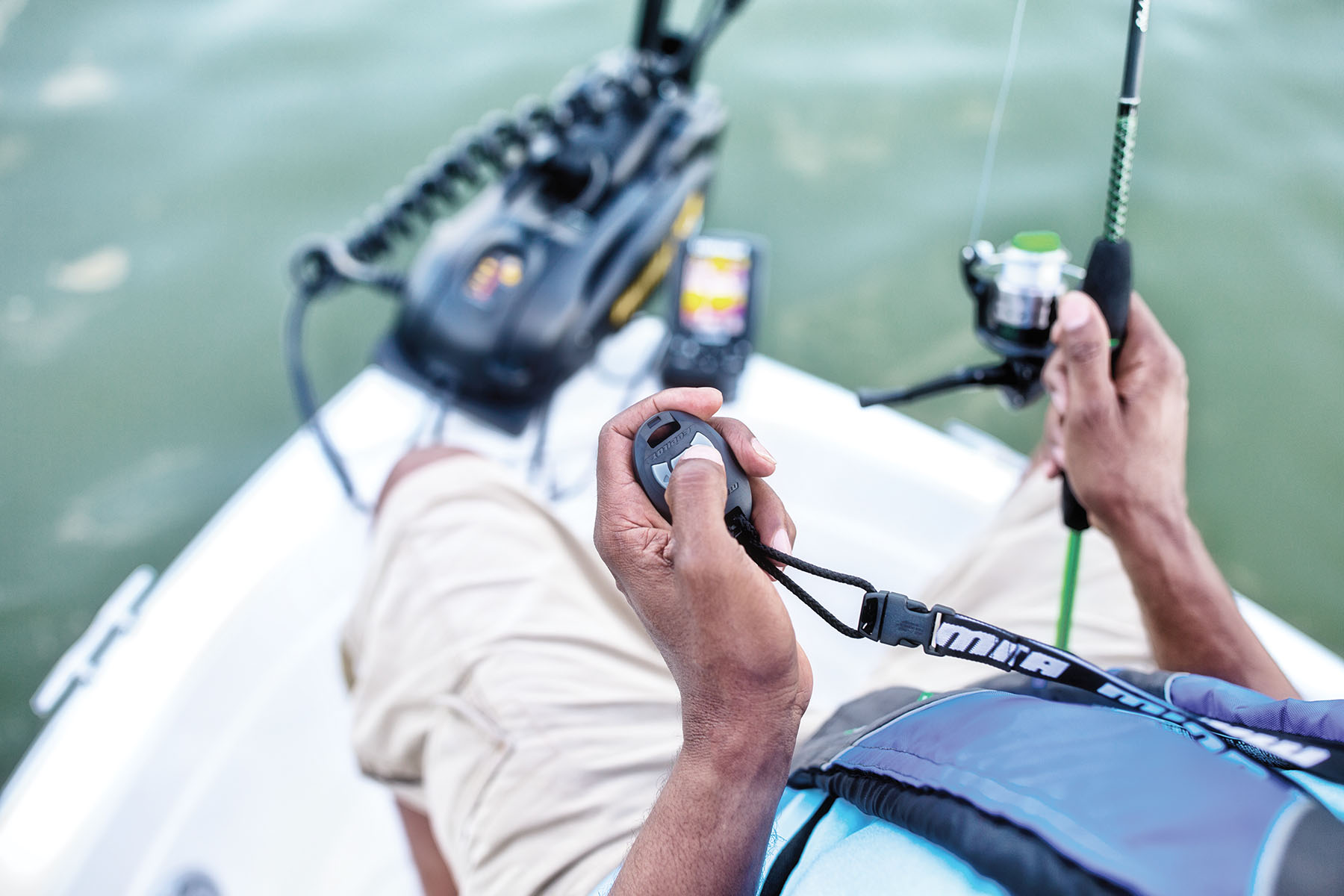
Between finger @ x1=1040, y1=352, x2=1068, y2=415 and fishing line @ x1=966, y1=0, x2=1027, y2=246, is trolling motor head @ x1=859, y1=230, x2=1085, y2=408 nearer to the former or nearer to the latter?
finger @ x1=1040, y1=352, x2=1068, y2=415

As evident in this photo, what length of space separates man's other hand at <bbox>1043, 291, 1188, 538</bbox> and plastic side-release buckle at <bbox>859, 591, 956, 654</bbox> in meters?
0.33

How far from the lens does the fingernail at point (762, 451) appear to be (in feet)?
1.70

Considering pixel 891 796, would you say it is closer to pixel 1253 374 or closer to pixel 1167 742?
pixel 1167 742

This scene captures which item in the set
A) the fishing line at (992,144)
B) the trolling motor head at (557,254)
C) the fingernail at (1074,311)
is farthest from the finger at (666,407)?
the fishing line at (992,144)

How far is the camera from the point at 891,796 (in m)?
0.55

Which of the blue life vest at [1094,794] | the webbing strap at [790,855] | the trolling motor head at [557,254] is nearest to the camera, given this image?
the blue life vest at [1094,794]

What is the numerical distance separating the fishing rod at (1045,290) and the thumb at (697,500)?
1.13 feet

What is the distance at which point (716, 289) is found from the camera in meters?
1.26

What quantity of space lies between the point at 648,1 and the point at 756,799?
130 centimetres

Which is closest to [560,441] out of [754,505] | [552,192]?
[552,192]

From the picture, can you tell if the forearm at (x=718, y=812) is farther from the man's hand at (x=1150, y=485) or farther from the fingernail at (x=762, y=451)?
the man's hand at (x=1150, y=485)

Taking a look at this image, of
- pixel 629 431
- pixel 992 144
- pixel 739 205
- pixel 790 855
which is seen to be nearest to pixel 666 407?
pixel 629 431

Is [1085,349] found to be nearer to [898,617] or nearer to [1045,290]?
[1045,290]

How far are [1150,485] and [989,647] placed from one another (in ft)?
1.05
